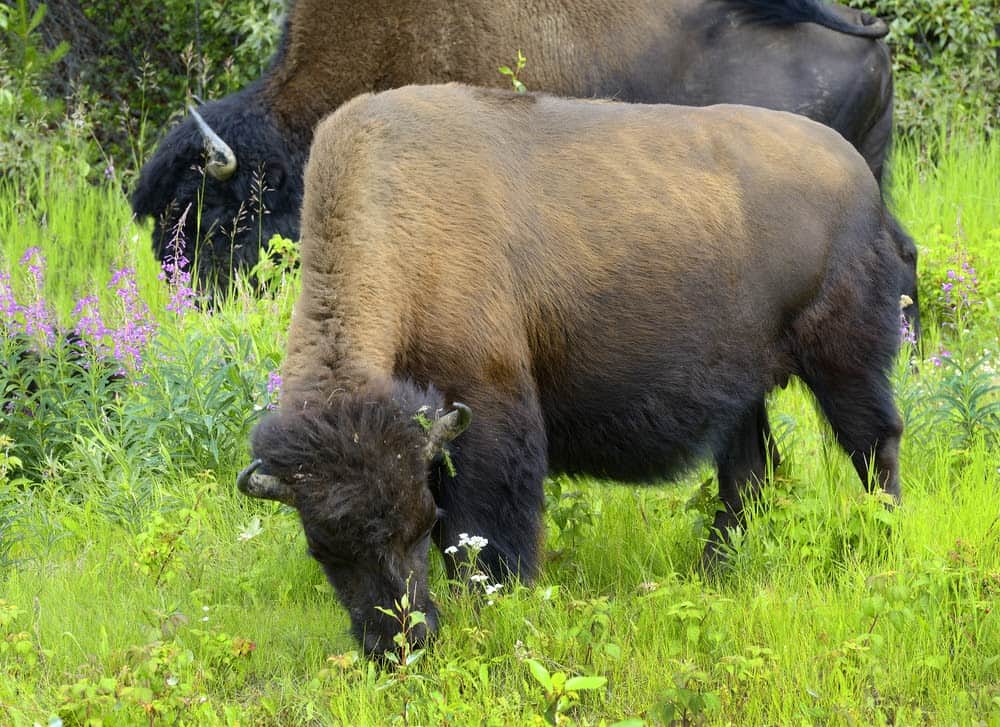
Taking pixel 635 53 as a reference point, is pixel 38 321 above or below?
below

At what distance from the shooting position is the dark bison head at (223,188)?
326 inches

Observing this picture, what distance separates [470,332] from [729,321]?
3.75 feet

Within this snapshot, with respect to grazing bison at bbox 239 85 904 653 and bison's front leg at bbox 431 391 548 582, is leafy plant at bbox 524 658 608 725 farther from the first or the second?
bison's front leg at bbox 431 391 548 582

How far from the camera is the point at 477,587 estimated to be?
13.1ft

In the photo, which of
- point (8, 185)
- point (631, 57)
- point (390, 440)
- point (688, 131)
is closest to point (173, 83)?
point (8, 185)

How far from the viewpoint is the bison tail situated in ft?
23.8

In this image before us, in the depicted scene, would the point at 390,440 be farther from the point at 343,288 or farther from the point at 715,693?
the point at 715,693

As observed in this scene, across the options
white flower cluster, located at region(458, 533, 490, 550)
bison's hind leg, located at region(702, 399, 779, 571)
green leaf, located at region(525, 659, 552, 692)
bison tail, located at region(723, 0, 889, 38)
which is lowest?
bison's hind leg, located at region(702, 399, 779, 571)

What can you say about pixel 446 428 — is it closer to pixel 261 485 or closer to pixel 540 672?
pixel 261 485

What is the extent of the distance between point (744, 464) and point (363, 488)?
2.21 metres

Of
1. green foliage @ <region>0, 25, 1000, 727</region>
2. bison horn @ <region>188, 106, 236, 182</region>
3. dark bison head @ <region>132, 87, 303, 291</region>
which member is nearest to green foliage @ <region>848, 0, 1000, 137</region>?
green foliage @ <region>0, 25, 1000, 727</region>

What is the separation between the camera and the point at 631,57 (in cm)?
775

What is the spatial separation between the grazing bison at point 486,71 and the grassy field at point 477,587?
1871 mm

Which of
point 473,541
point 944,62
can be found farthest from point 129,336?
point 944,62
